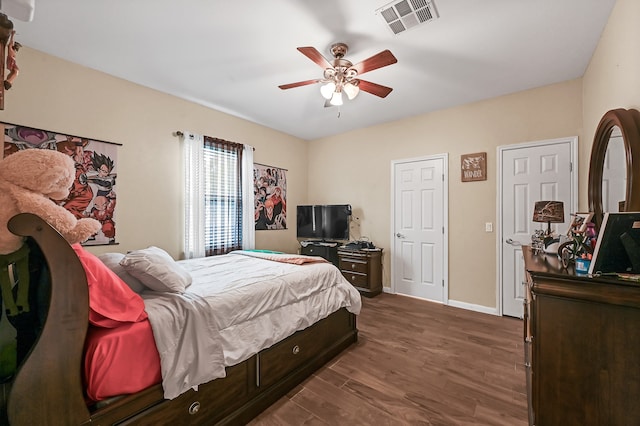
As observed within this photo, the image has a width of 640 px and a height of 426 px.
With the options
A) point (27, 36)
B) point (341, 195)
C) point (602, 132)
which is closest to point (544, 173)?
point (602, 132)

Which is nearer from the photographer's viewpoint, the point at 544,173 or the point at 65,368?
the point at 65,368

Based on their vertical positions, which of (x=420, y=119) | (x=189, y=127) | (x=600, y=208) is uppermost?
(x=420, y=119)

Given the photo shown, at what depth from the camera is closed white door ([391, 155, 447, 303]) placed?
379 centimetres

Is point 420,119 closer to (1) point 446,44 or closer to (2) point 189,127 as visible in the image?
(1) point 446,44

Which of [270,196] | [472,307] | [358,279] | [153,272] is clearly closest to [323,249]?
[358,279]

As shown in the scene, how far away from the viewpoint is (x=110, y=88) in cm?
283

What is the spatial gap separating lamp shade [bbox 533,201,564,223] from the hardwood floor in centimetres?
128

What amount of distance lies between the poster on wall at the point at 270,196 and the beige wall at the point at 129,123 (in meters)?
0.83

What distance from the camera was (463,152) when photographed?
11.8ft

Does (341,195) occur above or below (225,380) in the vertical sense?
above

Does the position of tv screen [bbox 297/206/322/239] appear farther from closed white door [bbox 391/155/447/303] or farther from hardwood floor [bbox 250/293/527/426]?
hardwood floor [bbox 250/293/527/426]

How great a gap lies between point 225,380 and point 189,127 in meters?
3.13

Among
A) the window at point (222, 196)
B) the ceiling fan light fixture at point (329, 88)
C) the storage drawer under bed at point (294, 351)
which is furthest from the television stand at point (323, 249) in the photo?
the ceiling fan light fixture at point (329, 88)

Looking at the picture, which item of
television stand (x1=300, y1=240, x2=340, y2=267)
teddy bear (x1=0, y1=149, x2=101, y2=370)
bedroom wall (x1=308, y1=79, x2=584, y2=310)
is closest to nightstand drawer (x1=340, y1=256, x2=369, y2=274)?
television stand (x1=300, y1=240, x2=340, y2=267)
